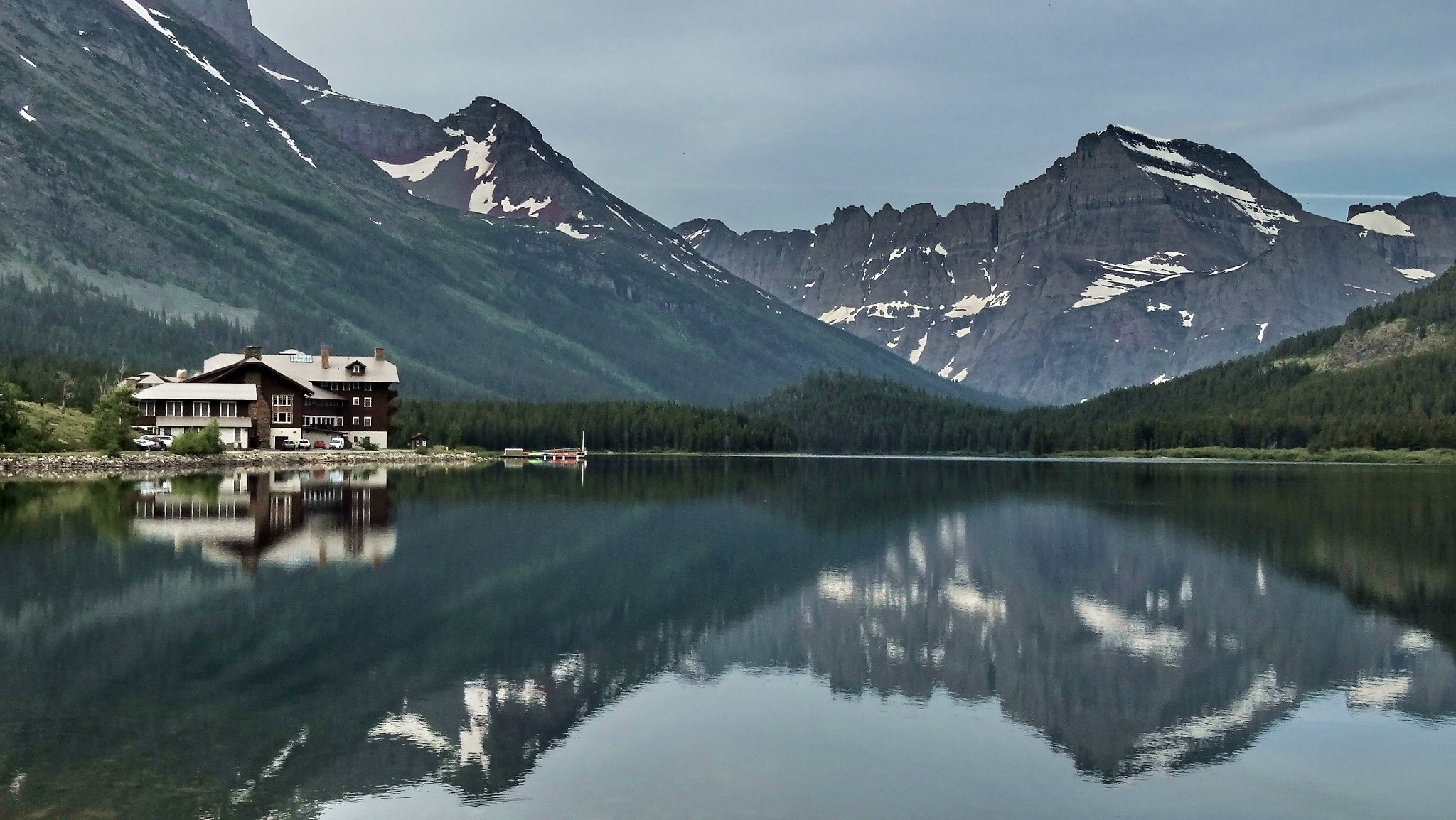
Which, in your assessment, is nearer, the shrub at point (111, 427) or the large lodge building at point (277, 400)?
the shrub at point (111, 427)

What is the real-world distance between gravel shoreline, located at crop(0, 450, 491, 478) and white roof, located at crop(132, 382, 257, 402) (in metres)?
7.33

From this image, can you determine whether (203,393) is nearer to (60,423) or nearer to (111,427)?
(60,423)

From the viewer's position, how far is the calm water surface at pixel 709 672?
1956 cm

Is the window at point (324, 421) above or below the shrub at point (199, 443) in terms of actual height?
above

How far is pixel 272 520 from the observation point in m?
59.0

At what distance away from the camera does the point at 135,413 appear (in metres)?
122

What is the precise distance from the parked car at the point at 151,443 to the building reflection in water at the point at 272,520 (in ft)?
95.5

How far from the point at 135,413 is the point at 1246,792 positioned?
119810mm

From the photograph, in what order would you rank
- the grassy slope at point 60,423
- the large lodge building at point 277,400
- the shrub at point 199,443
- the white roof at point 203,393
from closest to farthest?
the shrub at point 199,443, the grassy slope at point 60,423, the white roof at point 203,393, the large lodge building at point 277,400

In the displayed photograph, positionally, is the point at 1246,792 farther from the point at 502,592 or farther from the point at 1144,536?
the point at 1144,536

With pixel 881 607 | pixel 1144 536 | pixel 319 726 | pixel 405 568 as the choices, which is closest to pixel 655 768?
pixel 319 726

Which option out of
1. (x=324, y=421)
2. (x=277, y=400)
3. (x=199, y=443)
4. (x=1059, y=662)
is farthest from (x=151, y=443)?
(x=1059, y=662)

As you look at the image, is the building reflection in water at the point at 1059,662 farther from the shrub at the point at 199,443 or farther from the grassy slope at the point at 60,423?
the grassy slope at the point at 60,423

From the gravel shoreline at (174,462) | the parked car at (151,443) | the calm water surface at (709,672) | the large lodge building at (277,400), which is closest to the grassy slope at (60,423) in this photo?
the parked car at (151,443)
